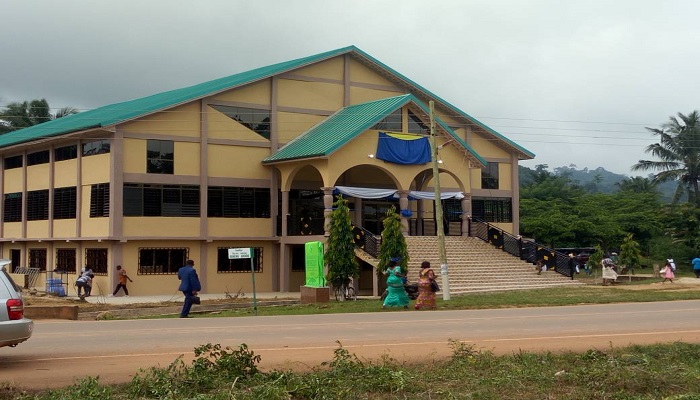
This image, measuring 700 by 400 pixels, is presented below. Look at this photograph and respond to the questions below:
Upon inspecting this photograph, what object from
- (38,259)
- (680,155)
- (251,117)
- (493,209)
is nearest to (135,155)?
(251,117)

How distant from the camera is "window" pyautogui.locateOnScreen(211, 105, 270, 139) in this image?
1480 inches

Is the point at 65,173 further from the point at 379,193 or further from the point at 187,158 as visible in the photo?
the point at 379,193

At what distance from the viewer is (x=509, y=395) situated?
9836 millimetres

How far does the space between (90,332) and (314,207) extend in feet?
76.1

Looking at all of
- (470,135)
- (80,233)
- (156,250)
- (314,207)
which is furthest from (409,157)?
(80,233)

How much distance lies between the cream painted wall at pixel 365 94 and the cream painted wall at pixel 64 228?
14.4m

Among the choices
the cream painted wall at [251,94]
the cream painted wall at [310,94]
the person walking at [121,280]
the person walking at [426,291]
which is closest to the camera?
the person walking at [426,291]

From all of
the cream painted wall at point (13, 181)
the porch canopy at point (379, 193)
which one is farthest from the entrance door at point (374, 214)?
the cream painted wall at point (13, 181)

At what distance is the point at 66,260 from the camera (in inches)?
1544

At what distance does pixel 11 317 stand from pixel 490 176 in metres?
36.6

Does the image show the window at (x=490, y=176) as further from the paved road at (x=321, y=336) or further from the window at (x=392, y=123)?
the paved road at (x=321, y=336)

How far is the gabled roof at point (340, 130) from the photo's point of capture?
35594mm

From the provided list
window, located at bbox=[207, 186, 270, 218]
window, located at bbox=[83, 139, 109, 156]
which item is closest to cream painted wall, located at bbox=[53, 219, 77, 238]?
window, located at bbox=[83, 139, 109, 156]

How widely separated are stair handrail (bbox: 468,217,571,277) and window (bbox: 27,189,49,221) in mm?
20344
